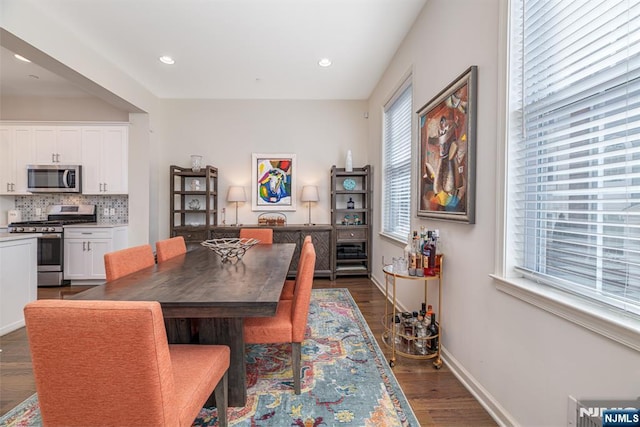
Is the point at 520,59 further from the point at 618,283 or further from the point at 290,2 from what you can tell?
the point at 290,2

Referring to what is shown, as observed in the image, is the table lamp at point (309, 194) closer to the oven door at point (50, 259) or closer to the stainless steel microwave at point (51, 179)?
the stainless steel microwave at point (51, 179)

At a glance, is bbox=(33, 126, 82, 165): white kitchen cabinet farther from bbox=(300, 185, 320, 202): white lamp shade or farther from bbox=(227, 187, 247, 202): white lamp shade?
bbox=(300, 185, 320, 202): white lamp shade

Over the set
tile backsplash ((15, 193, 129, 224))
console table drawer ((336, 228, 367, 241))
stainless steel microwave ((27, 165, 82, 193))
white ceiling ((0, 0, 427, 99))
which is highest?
white ceiling ((0, 0, 427, 99))

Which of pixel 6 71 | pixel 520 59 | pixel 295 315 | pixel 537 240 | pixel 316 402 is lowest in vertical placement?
pixel 316 402

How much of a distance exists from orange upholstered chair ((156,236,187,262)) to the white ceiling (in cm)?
217

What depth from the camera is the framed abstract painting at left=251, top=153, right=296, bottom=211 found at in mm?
4793

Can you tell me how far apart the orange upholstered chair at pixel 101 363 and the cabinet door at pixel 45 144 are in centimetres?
489

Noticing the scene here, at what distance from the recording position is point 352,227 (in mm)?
4473

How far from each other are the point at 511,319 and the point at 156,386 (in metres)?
1.63

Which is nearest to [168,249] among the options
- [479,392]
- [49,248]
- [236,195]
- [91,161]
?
[236,195]

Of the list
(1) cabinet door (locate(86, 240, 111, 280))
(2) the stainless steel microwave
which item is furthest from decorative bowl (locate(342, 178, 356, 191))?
(2) the stainless steel microwave

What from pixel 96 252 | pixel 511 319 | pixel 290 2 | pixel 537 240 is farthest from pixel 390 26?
pixel 96 252

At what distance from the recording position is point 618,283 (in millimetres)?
1003

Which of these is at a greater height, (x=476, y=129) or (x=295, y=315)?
(x=476, y=129)
